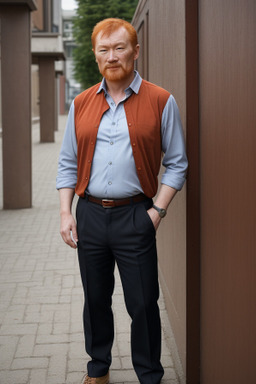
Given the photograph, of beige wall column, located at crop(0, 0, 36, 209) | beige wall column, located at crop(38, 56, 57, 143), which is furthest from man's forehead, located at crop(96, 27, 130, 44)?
beige wall column, located at crop(38, 56, 57, 143)

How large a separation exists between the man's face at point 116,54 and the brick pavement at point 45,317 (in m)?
1.77

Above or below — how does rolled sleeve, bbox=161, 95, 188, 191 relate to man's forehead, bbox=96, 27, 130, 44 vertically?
below

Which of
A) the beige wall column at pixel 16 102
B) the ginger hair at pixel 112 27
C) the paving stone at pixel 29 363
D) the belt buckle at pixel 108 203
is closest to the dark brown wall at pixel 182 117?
the ginger hair at pixel 112 27

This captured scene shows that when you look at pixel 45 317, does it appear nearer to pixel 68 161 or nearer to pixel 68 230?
pixel 68 230

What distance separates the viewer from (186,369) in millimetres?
3551

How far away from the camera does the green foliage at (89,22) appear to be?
3125 cm

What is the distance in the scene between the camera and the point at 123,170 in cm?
306

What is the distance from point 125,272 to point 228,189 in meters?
0.74

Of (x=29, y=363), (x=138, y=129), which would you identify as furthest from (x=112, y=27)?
(x=29, y=363)

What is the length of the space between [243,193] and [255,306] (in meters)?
0.46

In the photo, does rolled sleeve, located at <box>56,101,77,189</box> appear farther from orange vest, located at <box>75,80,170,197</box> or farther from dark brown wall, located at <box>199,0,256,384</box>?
dark brown wall, located at <box>199,0,256,384</box>

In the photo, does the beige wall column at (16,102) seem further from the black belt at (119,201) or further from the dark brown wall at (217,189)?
the black belt at (119,201)

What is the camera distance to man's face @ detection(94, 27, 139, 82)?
9.85 feet

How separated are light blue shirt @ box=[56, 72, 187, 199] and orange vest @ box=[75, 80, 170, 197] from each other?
3 cm
